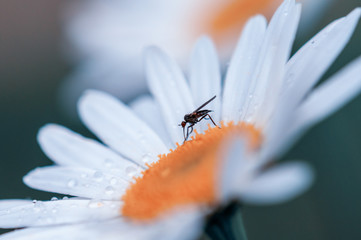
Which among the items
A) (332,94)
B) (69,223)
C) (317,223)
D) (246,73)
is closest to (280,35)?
(246,73)

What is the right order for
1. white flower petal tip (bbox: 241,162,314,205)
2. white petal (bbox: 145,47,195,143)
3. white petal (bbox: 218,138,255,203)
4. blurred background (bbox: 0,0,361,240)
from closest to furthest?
1. white flower petal tip (bbox: 241,162,314,205)
2. white petal (bbox: 218,138,255,203)
3. white petal (bbox: 145,47,195,143)
4. blurred background (bbox: 0,0,361,240)

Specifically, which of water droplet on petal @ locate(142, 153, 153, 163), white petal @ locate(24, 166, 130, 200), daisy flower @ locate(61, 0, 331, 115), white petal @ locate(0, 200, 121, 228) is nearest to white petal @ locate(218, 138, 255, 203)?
white petal @ locate(0, 200, 121, 228)

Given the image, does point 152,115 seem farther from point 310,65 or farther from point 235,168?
point 235,168

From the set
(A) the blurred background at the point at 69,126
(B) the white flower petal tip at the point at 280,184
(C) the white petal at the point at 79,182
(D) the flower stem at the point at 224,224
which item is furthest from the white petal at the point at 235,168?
(A) the blurred background at the point at 69,126

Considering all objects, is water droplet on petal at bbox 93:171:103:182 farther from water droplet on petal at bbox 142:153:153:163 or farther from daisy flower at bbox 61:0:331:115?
daisy flower at bbox 61:0:331:115

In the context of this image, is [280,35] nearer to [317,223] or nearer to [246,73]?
[246,73]

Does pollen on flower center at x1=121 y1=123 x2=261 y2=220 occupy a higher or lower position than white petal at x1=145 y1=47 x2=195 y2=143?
lower
